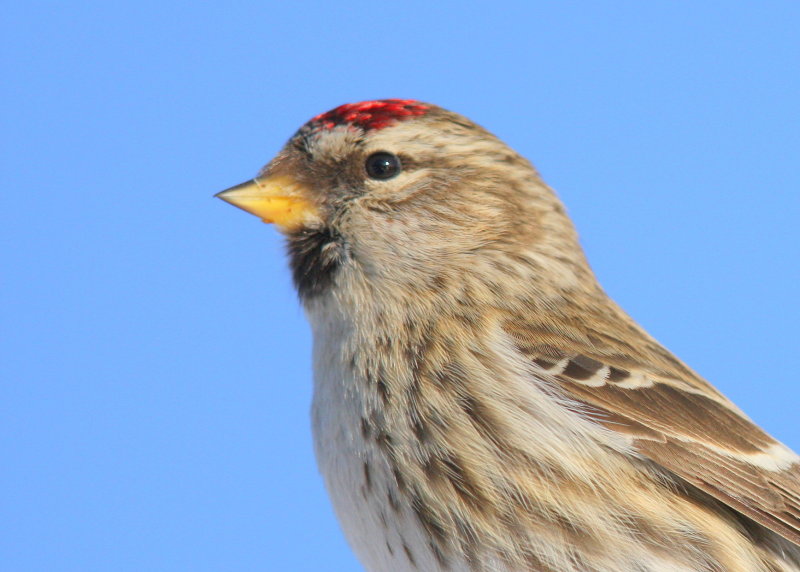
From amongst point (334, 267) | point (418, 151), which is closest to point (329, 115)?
point (418, 151)

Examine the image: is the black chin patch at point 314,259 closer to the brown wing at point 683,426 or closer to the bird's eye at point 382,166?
the bird's eye at point 382,166

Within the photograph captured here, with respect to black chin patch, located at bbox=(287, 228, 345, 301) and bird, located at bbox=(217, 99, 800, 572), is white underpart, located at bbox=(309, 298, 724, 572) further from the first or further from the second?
black chin patch, located at bbox=(287, 228, 345, 301)

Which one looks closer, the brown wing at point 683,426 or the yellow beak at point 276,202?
the brown wing at point 683,426

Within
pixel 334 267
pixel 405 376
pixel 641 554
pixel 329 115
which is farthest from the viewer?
pixel 329 115

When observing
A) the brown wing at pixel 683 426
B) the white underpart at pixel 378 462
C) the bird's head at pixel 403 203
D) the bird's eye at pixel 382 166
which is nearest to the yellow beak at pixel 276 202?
the bird's head at pixel 403 203

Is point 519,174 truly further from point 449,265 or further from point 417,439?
point 417,439

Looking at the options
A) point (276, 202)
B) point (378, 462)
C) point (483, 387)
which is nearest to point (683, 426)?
point (483, 387)

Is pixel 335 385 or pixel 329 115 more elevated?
pixel 329 115

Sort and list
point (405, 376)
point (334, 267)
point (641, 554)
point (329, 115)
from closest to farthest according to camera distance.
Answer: point (641, 554), point (405, 376), point (334, 267), point (329, 115)
